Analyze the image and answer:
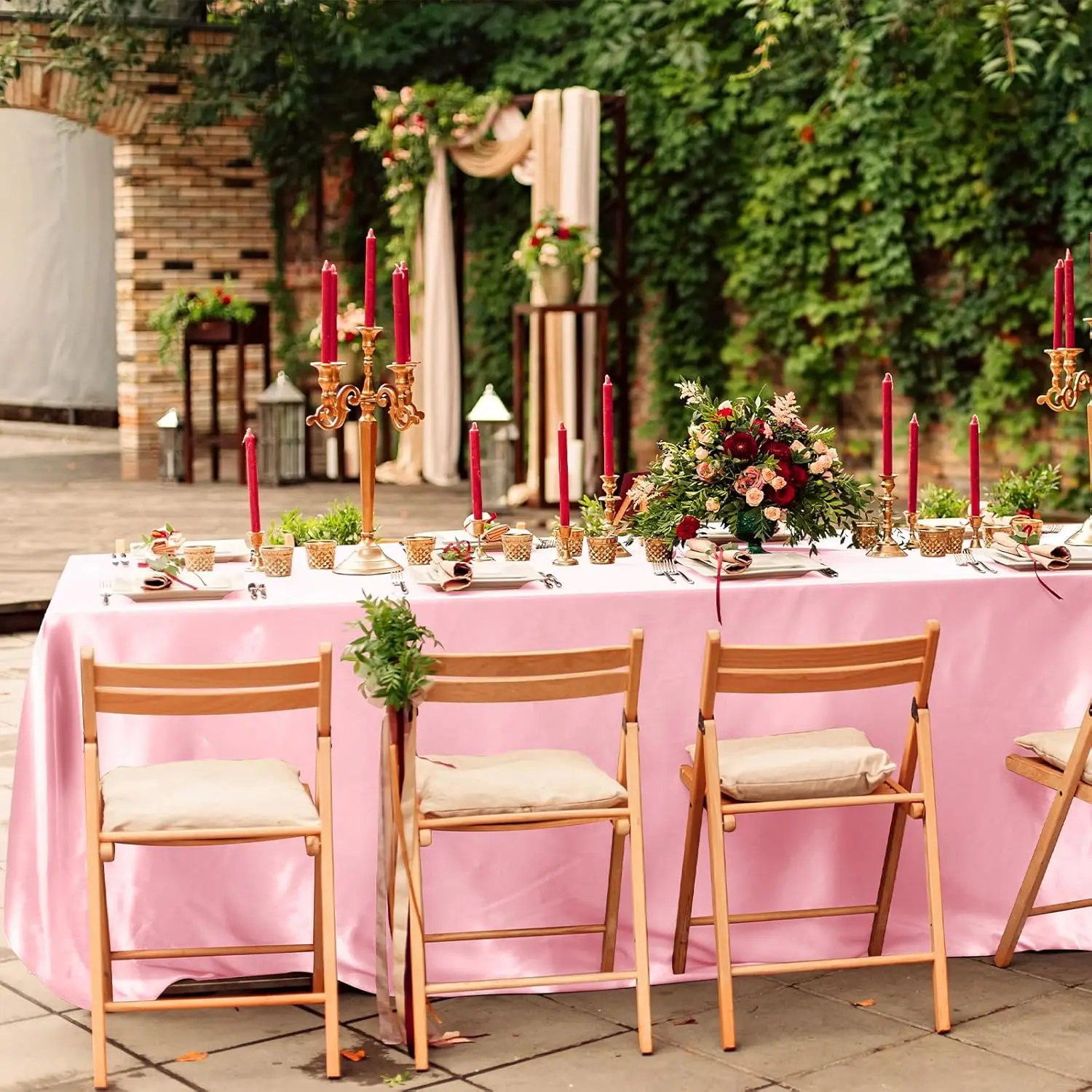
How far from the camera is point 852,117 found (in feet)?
33.4

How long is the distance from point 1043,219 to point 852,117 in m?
1.18

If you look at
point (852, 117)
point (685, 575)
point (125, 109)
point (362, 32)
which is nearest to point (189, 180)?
point (125, 109)

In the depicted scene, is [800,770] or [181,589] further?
[181,589]

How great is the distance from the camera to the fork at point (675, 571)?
155 inches

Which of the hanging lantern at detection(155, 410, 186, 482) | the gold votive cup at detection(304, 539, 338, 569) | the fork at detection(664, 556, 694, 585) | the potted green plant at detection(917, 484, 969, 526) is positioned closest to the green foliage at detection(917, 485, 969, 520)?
the potted green plant at detection(917, 484, 969, 526)

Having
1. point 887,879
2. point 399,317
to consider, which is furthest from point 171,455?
point 887,879

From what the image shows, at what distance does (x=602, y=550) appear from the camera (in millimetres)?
4172

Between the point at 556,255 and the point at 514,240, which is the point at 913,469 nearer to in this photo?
the point at 556,255

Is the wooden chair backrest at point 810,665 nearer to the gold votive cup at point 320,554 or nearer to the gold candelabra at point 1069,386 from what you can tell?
the gold candelabra at point 1069,386

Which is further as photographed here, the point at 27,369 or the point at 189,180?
the point at 27,369

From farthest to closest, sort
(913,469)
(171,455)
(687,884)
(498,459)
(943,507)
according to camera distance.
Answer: (171,455) → (498,459) → (943,507) → (913,469) → (687,884)

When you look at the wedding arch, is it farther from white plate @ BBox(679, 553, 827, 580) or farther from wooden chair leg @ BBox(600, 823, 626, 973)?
wooden chair leg @ BBox(600, 823, 626, 973)

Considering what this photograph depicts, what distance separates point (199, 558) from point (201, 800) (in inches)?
31.2

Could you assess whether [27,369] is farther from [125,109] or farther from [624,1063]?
[624,1063]
